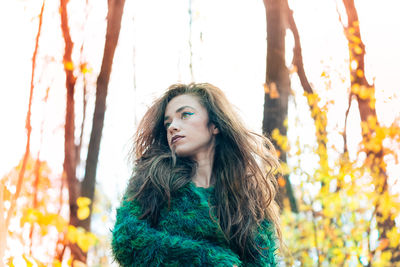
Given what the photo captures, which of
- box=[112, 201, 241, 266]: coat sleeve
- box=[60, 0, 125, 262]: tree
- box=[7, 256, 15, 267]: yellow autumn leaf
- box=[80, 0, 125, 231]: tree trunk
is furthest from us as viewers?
box=[80, 0, 125, 231]: tree trunk

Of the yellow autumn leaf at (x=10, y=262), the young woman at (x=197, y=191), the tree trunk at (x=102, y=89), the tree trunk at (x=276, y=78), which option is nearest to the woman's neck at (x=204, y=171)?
the young woman at (x=197, y=191)

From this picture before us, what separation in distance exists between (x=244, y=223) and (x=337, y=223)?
2175mm

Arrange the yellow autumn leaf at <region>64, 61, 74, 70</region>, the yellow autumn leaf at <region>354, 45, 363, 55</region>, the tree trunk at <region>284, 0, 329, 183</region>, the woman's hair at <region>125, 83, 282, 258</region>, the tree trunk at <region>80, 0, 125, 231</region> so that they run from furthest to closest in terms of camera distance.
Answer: the yellow autumn leaf at <region>354, 45, 363, 55</region>
the tree trunk at <region>80, 0, 125, 231</region>
the yellow autumn leaf at <region>64, 61, 74, 70</region>
the tree trunk at <region>284, 0, 329, 183</region>
the woman's hair at <region>125, 83, 282, 258</region>

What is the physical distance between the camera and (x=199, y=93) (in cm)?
249

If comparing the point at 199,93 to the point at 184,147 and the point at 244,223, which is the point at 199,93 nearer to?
the point at 184,147

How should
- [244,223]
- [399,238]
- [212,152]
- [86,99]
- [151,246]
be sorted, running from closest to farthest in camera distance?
[151,246]
[244,223]
[212,152]
[399,238]
[86,99]

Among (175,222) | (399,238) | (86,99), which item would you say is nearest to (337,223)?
(399,238)

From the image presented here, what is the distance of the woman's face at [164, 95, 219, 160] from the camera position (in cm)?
229

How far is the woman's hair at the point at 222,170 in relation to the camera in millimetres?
2166

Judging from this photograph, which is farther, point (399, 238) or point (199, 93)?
point (399, 238)

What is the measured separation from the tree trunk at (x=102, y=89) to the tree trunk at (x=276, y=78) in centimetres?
144

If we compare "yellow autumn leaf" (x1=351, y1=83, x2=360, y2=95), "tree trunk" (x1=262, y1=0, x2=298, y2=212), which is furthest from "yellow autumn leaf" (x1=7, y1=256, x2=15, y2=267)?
"yellow autumn leaf" (x1=351, y1=83, x2=360, y2=95)

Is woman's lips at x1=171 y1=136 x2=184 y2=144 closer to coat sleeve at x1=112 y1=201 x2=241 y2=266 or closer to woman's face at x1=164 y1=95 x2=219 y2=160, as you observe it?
woman's face at x1=164 y1=95 x2=219 y2=160

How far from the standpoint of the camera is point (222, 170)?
237 centimetres
